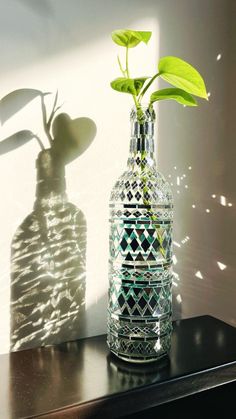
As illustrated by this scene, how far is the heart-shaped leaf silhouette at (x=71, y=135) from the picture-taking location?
90 cm

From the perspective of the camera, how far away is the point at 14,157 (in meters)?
0.86

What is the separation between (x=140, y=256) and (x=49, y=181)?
29 cm

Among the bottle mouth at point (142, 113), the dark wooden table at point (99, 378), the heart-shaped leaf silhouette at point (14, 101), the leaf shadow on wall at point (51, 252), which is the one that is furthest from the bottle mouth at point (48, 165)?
the dark wooden table at point (99, 378)

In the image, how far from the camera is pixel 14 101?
2.79 feet

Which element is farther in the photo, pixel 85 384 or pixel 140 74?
pixel 140 74

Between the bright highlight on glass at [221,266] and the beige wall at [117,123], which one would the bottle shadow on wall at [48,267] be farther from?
the bright highlight on glass at [221,266]

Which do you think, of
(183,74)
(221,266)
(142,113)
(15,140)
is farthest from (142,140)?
(221,266)

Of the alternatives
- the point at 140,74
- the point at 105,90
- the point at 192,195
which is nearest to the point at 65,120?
the point at 105,90

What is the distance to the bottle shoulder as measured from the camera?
0.83m

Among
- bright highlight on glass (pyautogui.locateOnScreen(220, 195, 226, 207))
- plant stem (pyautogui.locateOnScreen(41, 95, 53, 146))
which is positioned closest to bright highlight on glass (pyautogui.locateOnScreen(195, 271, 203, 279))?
bright highlight on glass (pyautogui.locateOnScreen(220, 195, 226, 207))

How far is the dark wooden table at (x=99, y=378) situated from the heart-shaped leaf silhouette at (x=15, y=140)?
1.55ft

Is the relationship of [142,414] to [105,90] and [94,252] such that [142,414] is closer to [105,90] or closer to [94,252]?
[94,252]

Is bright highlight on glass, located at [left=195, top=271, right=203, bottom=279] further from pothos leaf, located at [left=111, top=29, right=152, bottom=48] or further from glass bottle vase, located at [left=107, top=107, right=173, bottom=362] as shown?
pothos leaf, located at [left=111, top=29, right=152, bottom=48]

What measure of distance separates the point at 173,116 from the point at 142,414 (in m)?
0.79
